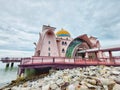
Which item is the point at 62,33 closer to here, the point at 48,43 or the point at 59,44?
the point at 59,44

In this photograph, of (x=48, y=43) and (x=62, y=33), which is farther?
(x=62, y=33)

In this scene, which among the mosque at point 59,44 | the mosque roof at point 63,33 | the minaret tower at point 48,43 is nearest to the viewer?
the minaret tower at point 48,43

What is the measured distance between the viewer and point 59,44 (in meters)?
27.2

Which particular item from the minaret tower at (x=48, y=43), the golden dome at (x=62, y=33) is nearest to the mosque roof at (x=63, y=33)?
the golden dome at (x=62, y=33)

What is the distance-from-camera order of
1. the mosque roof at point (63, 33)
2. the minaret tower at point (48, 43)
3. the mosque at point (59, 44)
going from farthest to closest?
the mosque roof at point (63, 33) < the mosque at point (59, 44) < the minaret tower at point (48, 43)

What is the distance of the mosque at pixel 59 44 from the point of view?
2448 cm

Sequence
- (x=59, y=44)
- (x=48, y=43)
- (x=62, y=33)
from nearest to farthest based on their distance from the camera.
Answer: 1. (x=48, y=43)
2. (x=59, y=44)
3. (x=62, y=33)

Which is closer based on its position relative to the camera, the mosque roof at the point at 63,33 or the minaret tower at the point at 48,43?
the minaret tower at the point at 48,43

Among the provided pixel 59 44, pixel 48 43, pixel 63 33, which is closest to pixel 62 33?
pixel 63 33

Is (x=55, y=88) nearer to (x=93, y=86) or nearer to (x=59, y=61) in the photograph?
(x=93, y=86)

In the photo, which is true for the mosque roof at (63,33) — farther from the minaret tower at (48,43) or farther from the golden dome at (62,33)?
the minaret tower at (48,43)

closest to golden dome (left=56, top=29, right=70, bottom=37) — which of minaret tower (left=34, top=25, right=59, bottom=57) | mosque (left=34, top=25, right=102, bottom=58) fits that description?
mosque (left=34, top=25, right=102, bottom=58)

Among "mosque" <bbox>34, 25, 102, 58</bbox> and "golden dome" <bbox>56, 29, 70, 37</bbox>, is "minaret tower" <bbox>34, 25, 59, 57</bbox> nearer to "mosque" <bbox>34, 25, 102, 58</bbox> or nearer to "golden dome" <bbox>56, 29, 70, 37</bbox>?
"mosque" <bbox>34, 25, 102, 58</bbox>

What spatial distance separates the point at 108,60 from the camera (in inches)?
624
